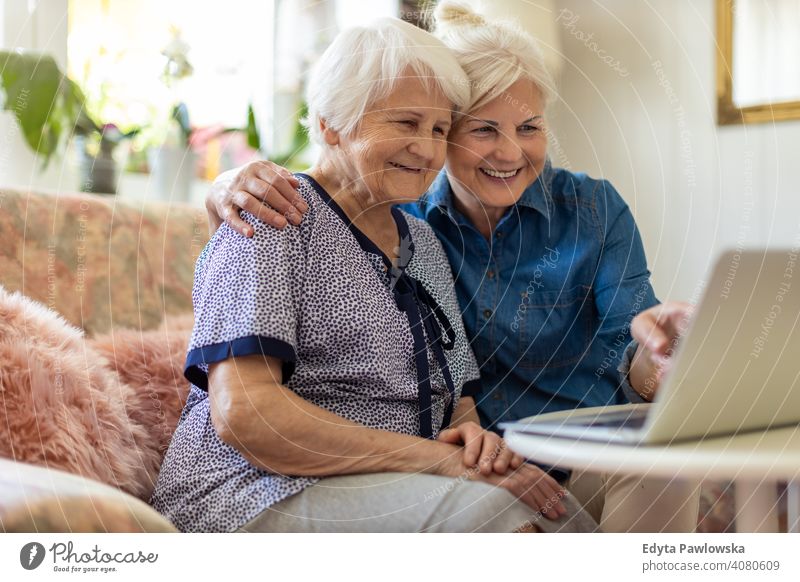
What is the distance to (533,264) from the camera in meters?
1.21

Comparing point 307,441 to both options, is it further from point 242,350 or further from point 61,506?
point 61,506

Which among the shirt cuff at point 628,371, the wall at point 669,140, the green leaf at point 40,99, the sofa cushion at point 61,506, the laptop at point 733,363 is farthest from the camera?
the wall at point 669,140

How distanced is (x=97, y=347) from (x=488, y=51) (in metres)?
0.68

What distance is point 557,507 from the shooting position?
96cm

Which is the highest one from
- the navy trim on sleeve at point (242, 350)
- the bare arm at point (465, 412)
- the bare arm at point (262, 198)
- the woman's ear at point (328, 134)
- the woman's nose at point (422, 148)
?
the woman's ear at point (328, 134)

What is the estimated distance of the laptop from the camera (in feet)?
2.16

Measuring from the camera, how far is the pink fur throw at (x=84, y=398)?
923mm

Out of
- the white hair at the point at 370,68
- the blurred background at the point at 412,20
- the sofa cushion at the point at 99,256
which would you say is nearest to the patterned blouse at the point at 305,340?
the white hair at the point at 370,68

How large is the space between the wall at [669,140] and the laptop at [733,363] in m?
0.62

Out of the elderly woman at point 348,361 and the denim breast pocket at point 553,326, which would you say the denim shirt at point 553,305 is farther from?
the elderly woman at point 348,361

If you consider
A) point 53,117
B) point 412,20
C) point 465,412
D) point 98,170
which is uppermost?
point 412,20

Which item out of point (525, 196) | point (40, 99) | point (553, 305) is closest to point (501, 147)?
point (525, 196)
